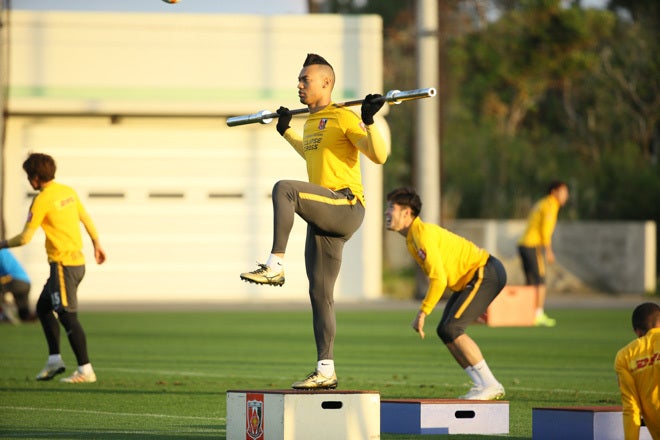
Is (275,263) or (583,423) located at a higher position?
(275,263)

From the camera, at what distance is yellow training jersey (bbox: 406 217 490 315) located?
11195mm

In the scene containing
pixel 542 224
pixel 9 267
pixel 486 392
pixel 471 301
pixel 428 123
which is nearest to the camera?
pixel 486 392

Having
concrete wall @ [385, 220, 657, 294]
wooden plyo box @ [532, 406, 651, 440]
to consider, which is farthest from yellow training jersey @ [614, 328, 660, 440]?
concrete wall @ [385, 220, 657, 294]

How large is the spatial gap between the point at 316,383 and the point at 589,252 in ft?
78.3

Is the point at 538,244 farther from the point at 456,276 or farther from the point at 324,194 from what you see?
the point at 324,194

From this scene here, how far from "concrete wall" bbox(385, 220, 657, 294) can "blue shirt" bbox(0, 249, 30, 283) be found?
555 inches

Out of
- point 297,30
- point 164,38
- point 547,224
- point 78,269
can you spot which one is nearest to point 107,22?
point 164,38

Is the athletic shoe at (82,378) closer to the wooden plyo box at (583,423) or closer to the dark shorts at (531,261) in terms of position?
the wooden plyo box at (583,423)

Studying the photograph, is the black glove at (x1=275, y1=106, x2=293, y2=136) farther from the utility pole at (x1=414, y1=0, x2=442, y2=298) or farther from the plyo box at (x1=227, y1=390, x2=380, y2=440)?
A: the utility pole at (x1=414, y1=0, x2=442, y2=298)

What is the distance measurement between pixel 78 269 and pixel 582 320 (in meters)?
12.0

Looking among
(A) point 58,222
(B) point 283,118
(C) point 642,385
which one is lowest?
(C) point 642,385

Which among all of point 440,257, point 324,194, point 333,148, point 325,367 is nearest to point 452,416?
point 325,367

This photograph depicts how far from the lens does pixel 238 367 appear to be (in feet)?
49.8

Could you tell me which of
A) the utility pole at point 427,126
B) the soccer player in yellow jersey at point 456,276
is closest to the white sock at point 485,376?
the soccer player in yellow jersey at point 456,276
